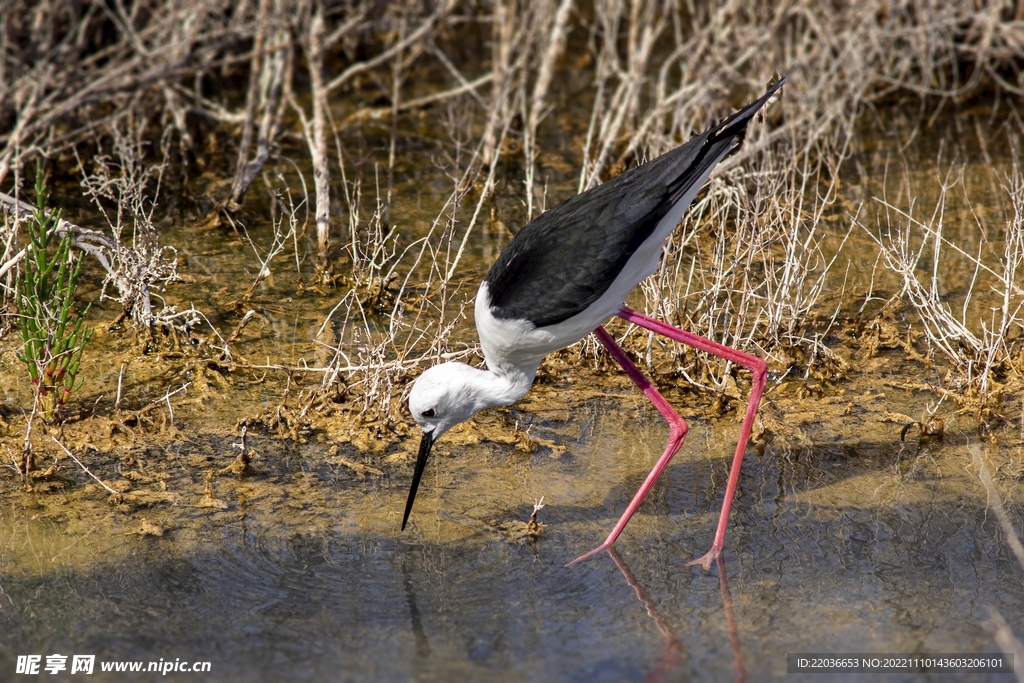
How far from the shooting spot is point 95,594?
2947 mm

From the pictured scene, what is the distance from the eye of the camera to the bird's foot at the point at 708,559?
3123 millimetres

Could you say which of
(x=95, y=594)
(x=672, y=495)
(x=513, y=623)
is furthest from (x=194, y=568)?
(x=672, y=495)

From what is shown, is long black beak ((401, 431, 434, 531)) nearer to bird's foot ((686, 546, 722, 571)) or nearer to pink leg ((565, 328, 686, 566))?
pink leg ((565, 328, 686, 566))

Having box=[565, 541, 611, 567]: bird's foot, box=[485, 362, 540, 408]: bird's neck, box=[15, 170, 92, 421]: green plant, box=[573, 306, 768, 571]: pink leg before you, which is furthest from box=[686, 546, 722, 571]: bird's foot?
box=[15, 170, 92, 421]: green plant

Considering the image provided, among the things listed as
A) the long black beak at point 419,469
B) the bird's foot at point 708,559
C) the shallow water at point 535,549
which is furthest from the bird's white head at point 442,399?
the bird's foot at point 708,559

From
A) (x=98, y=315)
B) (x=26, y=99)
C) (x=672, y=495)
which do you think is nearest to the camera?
(x=672, y=495)

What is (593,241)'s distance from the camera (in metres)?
3.28

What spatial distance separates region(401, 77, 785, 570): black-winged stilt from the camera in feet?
10.6

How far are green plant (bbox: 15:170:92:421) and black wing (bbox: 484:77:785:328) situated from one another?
138 centimetres

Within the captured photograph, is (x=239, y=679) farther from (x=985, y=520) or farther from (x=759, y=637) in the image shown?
(x=985, y=520)

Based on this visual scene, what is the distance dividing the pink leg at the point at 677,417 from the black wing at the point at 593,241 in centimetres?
25

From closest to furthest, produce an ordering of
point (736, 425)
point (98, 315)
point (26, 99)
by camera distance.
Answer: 1. point (736, 425)
2. point (98, 315)
3. point (26, 99)

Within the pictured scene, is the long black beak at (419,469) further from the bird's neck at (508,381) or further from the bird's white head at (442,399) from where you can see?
the bird's neck at (508,381)

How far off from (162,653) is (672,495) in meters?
1.64
